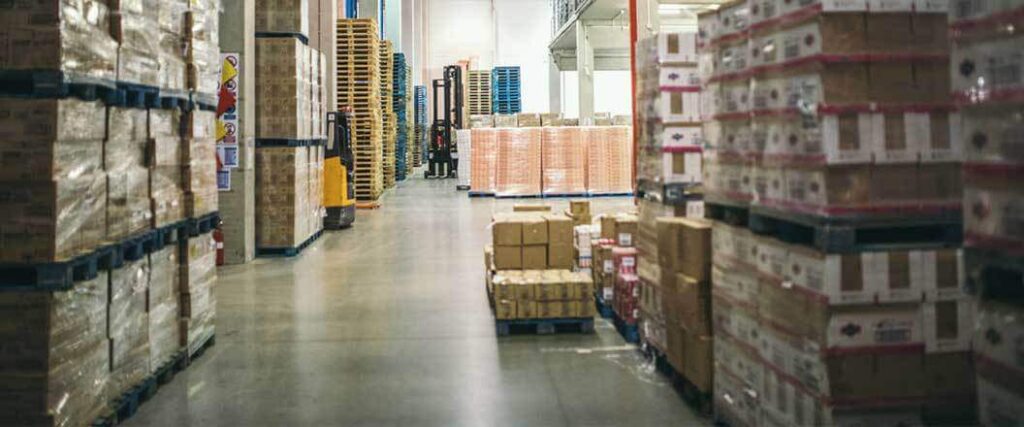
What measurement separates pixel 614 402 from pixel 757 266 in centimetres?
141

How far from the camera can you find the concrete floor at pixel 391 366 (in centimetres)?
452

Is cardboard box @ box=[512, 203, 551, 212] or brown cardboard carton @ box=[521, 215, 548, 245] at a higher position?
cardboard box @ box=[512, 203, 551, 212]

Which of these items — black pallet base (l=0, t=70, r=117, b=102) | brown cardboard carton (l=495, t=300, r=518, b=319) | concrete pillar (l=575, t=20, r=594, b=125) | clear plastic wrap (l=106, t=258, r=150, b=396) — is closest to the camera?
black pallet base (l=0, t=70, r=117, b=102)

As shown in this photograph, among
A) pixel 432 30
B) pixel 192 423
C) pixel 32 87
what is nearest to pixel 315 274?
pixel 192 423

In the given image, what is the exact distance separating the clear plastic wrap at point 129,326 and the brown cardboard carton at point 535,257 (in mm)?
3342

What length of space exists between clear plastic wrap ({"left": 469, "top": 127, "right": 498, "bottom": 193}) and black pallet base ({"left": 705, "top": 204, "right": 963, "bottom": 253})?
17035 millimetres

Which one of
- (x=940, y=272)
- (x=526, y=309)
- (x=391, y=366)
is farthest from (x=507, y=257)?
(x=940, y=272)

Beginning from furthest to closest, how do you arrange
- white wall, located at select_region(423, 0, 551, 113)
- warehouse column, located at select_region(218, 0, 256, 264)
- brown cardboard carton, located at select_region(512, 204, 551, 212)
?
white wall, located at select_region(423, 0, 551, 113), warehouse column, located at select_region(218, 0, 256, 264), brown cardboard carton, located at select_region(512, 204, 551, 212)

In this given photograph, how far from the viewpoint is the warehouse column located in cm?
967

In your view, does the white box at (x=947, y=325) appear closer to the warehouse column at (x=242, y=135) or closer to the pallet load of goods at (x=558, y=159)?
the warehouse column at (x=242, y=135)

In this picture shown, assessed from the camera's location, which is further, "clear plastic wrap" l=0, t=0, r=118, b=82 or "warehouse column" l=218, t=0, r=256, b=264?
"warehouse column" l=218, t=0, r=256, b=264

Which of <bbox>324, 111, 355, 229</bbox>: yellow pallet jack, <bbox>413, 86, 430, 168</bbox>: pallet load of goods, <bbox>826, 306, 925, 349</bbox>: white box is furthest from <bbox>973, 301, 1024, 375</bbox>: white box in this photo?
<bbox>413, 86, 430, 168</bbox>: pallet load of goods

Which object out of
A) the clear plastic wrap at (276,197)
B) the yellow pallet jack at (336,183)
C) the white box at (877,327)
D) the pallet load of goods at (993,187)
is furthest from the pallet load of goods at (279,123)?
the pallet load of goods at (993,187)

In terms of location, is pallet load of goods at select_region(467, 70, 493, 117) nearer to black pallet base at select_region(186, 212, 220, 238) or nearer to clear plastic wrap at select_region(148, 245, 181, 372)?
black pallet base at select_region(186, 212, 220, 238)
